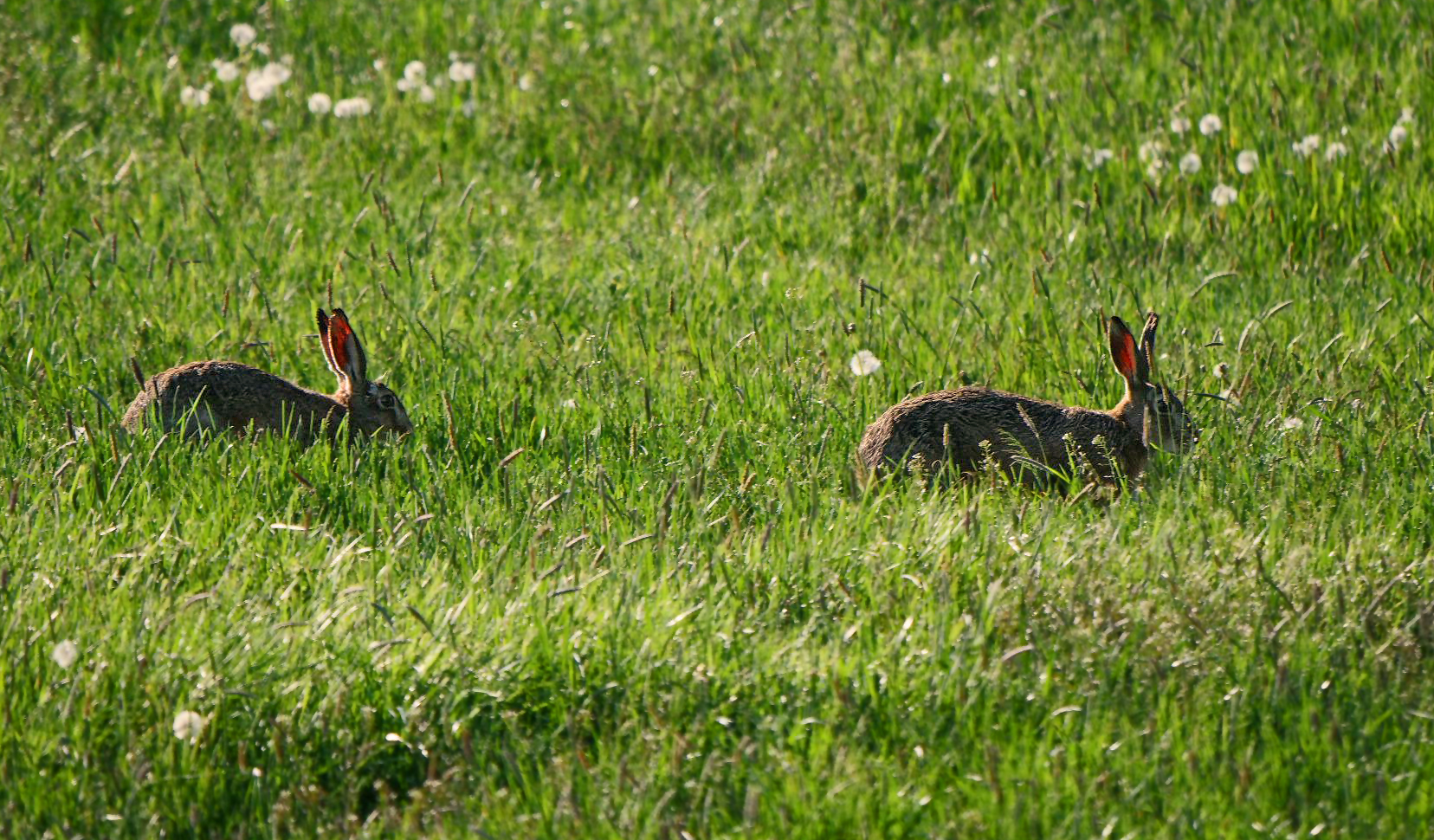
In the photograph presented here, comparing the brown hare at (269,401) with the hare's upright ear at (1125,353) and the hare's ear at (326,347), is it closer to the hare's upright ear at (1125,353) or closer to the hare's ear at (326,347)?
the hare's ear at (326,347)

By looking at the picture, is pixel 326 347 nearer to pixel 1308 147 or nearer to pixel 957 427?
pixel 957 427

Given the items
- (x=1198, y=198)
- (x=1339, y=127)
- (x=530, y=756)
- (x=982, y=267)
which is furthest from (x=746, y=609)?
(x=1339, y=127)

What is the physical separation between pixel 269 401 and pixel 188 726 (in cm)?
245

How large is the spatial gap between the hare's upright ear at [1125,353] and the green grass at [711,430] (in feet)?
1.09

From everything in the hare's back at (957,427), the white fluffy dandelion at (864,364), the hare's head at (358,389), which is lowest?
the hare's head at (358,389)

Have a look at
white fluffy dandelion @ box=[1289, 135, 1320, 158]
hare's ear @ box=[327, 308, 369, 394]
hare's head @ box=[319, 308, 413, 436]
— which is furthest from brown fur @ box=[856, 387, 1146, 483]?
white fluffy dandelion @ box=[1289, 135, 1320, 158]

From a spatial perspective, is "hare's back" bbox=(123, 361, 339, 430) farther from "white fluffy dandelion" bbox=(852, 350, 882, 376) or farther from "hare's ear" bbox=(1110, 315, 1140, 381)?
"hare's ear" bbox=(1110, 315, 1140, 381)

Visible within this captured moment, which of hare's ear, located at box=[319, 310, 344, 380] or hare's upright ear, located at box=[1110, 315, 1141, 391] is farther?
hare's ear, located at box=[319, 310, 344, 380]

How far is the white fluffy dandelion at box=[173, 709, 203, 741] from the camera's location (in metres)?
3.66

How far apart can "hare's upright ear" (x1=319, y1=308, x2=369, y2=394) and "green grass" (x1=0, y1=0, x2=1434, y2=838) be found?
262 mm

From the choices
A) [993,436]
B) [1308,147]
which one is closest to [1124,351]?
[993,436]

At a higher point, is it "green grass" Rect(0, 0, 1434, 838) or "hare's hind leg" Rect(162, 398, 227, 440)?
"green grass" Rect(0, 0, 1434, 838)

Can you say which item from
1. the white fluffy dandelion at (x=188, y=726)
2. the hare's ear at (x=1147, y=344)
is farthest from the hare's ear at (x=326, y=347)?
the hare's ear at (x=1147, y=344)

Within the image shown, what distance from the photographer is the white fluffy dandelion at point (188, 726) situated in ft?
12.0
